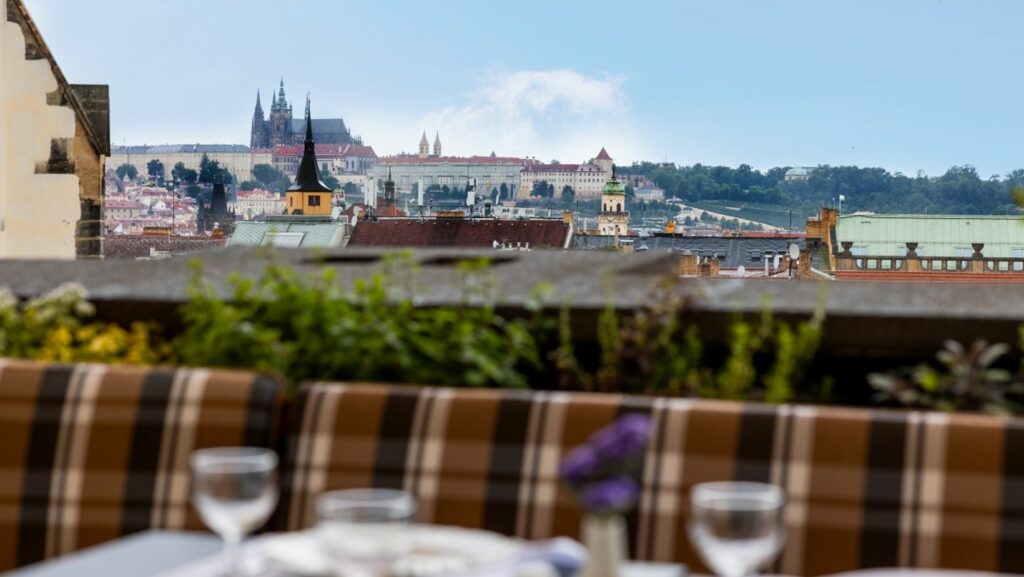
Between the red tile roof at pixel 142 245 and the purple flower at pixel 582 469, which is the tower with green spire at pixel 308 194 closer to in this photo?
the red tile roof at pixel 142 245

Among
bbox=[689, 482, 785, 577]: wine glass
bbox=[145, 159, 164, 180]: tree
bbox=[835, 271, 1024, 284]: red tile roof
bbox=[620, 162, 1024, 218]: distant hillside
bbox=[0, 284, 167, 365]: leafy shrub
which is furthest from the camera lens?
bbox=[145, 159, 164, 180]: tree

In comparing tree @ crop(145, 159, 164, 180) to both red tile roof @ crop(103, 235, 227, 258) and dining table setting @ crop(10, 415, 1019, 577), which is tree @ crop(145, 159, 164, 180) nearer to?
red tile roof @ crop(103, 235, 227, 258)

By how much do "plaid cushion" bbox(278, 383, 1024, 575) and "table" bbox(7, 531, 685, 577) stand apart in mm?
225

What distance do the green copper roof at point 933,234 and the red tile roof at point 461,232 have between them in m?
12.4

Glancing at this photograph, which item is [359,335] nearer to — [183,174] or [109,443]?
[109,443]

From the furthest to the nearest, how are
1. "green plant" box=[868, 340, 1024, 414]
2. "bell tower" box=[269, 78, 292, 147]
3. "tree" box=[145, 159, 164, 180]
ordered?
"bell tower" box=[269, 78, 292, 147] < "tree" box=[145, 159, 164, 180] < "green plant" box=[868, 340, 1024, 414]

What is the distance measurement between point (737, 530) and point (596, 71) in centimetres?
12881

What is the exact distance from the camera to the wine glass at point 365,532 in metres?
1.32

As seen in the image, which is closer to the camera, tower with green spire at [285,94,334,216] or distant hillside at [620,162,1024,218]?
tower with green spire at [285,94,334,216]

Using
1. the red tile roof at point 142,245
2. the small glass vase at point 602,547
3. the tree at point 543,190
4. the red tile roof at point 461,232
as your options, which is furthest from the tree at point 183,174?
the small glass vase at point 602,547

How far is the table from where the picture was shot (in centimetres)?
159

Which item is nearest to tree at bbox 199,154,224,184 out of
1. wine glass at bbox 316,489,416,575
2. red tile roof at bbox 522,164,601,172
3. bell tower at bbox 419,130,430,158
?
red tile roof at bbox 522,164,601,172

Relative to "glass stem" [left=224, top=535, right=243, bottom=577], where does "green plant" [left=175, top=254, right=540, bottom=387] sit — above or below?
above

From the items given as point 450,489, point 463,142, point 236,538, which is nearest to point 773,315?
point 450,489
